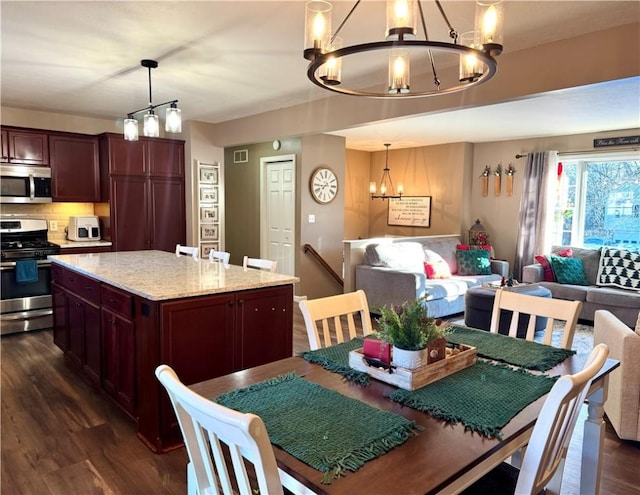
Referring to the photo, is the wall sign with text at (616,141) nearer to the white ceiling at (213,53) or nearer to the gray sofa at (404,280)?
the white ceiling at (213,53)

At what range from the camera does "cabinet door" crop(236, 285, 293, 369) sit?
9.41ft

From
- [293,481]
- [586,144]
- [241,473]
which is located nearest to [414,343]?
[293,481]

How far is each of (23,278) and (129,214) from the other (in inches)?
56.5

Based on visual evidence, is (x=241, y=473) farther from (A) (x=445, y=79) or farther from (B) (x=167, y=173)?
(B) (x=167, y=173)

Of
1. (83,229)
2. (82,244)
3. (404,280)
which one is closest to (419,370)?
(404,280)

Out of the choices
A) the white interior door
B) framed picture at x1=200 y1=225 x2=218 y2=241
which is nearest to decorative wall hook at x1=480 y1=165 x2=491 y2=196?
the white interior door

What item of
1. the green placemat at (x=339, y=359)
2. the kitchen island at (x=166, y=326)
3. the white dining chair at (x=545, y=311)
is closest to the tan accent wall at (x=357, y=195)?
the kitchen island at (x=166, y=326)

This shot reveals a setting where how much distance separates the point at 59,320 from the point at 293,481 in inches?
141

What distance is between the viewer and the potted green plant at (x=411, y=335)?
62.6 inches

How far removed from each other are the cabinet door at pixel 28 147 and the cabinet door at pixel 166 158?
1.18 m

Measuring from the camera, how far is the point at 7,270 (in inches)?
183

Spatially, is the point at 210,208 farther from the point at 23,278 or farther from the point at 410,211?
the point at 410,211

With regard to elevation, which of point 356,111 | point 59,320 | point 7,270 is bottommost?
point 59,320

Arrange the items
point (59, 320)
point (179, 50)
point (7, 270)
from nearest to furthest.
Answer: point (179, 50) → point (59, 320) → point (7, 270)
